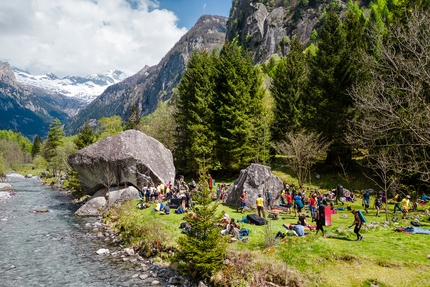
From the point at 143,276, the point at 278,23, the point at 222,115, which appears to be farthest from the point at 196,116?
the point at 278,23

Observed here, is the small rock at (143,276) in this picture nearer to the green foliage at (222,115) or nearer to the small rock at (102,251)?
the small rock at (102,251)

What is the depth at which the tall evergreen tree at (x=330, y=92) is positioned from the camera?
33.0 m

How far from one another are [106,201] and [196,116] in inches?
644

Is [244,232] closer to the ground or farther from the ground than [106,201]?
farther from the ground

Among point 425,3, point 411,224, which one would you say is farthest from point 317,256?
point 425,3

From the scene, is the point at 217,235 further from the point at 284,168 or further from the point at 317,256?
the point at 284,168

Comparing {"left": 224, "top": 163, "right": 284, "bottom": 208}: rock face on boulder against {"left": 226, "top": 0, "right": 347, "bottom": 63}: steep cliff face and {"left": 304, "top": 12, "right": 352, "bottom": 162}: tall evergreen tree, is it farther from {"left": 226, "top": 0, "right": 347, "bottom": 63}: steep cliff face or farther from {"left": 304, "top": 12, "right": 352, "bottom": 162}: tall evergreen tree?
{"left": 226, "top": 0, "right": 347, "bottom": 63}: steep cliff face

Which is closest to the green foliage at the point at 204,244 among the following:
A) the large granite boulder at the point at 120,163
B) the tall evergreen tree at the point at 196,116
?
the large granite boulder at the point at 120,163

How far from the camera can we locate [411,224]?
1736cm

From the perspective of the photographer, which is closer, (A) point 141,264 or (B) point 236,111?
(A) point 141,264

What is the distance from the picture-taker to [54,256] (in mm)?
17594

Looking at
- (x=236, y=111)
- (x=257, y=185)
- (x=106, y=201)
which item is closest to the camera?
(x=257, y=185)

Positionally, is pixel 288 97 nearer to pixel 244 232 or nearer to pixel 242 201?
pixel 242 201

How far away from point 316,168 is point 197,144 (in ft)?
52.2
